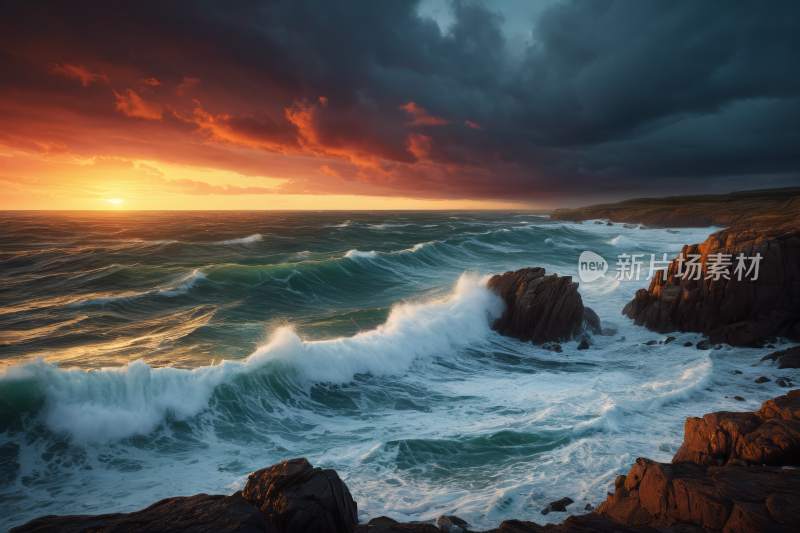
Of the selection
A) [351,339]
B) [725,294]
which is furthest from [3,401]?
[725,294]

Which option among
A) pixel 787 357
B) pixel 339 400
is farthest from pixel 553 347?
pixel 339 400

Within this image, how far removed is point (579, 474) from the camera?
302 inches

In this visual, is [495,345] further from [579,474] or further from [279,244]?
[279,244]

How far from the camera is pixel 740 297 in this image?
15.6 metres

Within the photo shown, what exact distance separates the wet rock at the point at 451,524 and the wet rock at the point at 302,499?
148 cm

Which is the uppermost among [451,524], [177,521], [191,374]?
[177,521]

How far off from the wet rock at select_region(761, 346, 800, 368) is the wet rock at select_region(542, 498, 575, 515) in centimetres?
1174

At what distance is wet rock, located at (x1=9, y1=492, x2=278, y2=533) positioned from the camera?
14.6ft

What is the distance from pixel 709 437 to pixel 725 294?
42.4ft

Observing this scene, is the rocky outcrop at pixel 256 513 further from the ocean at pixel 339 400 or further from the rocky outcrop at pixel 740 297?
the rocky outcrop at pixel 740 297

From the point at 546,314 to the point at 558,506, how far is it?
11.8 m

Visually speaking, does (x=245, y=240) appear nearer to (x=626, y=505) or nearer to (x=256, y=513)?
(x=256, y=513)

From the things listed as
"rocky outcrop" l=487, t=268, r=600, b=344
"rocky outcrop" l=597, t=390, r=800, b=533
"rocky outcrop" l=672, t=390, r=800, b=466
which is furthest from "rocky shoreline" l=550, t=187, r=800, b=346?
"rocky outcrop" l=597, t=390, r=800, b=533

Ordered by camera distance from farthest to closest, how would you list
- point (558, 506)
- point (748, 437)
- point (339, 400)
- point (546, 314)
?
1. point (546, 314)
2. point (339, 400)
3. point (558, 506)
4. point (748, 437)
